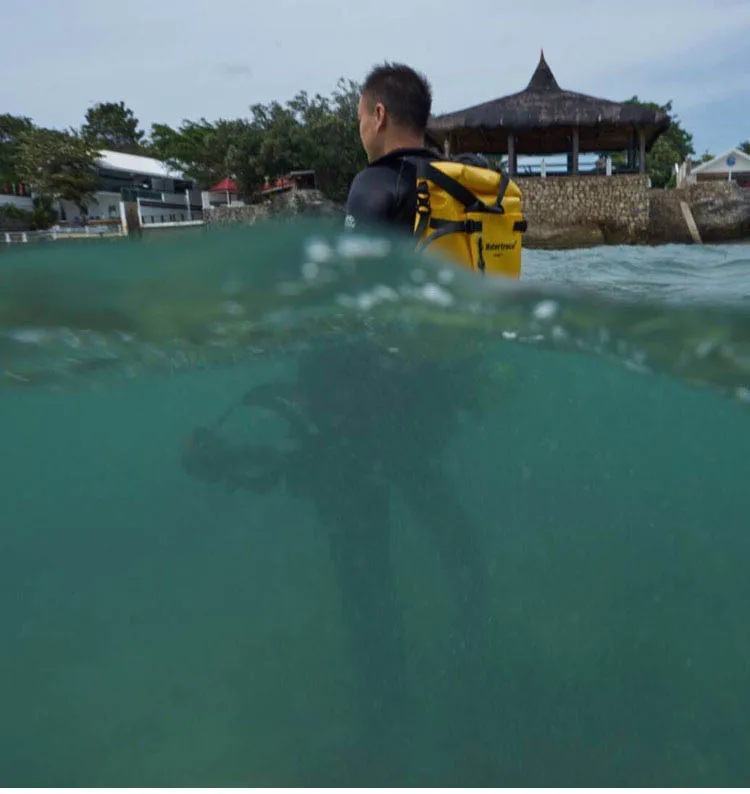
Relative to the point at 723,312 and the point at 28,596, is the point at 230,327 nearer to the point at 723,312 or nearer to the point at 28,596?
the point at 723,312

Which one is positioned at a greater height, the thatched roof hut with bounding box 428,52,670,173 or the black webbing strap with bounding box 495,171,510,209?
the thatched roof hut with bounding box 428,52,670,173

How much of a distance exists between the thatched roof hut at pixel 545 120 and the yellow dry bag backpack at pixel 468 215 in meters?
19.4

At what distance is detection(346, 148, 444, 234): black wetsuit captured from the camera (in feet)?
8.71

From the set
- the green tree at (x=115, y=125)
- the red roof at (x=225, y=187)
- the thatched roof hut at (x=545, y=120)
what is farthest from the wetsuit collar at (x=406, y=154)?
the green tree at (x=115, y=125)


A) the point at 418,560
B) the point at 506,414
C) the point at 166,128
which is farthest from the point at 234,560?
the point at 166,128

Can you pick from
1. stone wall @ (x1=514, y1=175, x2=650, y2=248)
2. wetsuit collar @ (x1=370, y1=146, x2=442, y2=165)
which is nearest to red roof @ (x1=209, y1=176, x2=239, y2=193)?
stone wall @ (x1=514, y1=175, x2=650, y2=248)

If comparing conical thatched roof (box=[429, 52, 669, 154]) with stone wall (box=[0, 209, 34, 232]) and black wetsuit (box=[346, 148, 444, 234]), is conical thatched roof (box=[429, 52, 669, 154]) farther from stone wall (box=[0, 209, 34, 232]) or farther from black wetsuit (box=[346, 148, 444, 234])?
stone wall (box=[0, 209, 34, 232])

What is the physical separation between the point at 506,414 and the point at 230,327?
3.27 meters

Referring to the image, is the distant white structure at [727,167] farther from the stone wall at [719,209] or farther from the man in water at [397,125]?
the man in water at [397,125]

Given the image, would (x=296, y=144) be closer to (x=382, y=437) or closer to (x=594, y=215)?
(x=594, y=215)

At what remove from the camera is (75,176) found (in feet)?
144

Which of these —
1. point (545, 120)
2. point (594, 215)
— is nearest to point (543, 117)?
point (545, 120)

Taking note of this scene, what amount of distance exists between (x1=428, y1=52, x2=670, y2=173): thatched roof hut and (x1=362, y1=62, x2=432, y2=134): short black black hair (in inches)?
757

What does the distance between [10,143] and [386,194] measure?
A: 59.6m
